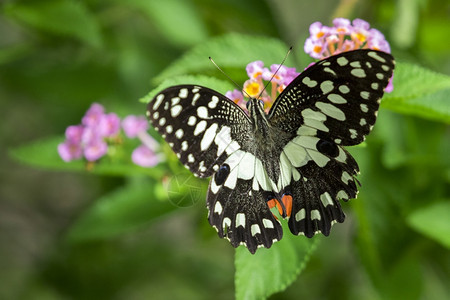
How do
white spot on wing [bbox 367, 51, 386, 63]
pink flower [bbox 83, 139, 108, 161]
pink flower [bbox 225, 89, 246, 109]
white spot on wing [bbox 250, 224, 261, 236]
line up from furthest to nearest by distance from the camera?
pink flower [bbox 83, 139, 108, 161] → pink flower [bbox 225, 89, 246, 109] → white spot on wing [bbox 250, 224, 261, 236] → white spot on wing [bbox 367, 51, 386, 63]

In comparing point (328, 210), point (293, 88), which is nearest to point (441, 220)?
point (328, 210)

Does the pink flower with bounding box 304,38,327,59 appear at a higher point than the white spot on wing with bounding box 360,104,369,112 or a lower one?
higher

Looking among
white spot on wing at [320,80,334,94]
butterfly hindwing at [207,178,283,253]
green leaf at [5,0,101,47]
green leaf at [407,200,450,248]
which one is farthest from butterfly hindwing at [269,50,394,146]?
green leaf at [5,0,101,47]

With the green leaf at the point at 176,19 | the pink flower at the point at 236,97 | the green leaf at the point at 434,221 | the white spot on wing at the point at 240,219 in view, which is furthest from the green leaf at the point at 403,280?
the green leaf at the point at 176,19

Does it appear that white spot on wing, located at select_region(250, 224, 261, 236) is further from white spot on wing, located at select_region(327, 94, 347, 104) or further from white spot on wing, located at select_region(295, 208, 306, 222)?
white spot on wing, located at select_region(327, 94, 347, 104)

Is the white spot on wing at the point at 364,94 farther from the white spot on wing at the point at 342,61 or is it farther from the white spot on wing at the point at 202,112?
the white spot on wing at the point at 202,112

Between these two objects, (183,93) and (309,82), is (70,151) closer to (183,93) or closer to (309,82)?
(183,93)

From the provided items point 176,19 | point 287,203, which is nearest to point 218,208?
point 287,203
